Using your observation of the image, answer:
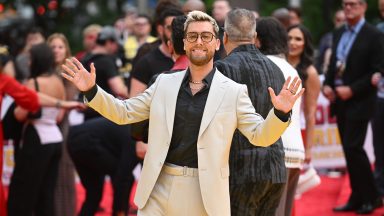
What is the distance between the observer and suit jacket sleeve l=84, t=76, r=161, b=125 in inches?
262

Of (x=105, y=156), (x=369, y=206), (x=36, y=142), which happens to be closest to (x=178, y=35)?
(x=105, y=156)

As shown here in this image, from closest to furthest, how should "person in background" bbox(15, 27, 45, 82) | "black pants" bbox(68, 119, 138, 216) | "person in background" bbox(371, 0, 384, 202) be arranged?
1. "black pants" bbox(68, 119, 138, 216)
2. "person in background" bbox(371, 0, 384, 202)
3. "person in background" bbox(15, 27, 45, 82)

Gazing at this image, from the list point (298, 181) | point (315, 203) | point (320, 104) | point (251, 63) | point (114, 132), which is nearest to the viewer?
point (251, 63)

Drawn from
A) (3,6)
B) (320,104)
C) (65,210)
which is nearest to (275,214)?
(65,210)

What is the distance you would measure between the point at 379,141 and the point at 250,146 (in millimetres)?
5562

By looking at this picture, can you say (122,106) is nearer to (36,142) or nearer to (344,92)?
(36,142)

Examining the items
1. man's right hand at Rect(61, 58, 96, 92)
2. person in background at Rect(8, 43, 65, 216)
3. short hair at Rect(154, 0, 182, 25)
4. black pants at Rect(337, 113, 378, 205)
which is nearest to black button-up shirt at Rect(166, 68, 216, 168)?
man's right hand at Rect(61, 58, 96, 92)

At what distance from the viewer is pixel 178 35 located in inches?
318

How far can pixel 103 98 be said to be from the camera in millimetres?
6652

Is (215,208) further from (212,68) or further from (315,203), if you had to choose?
(315,203)

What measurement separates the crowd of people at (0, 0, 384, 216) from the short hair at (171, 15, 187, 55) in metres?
0.01

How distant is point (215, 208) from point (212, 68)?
34.5 inches

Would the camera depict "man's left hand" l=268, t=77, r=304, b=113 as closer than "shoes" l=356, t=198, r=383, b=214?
Yes

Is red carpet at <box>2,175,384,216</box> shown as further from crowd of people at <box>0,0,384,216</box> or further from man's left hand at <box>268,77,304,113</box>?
man's left hand at <box>268,77,304,113</box>
